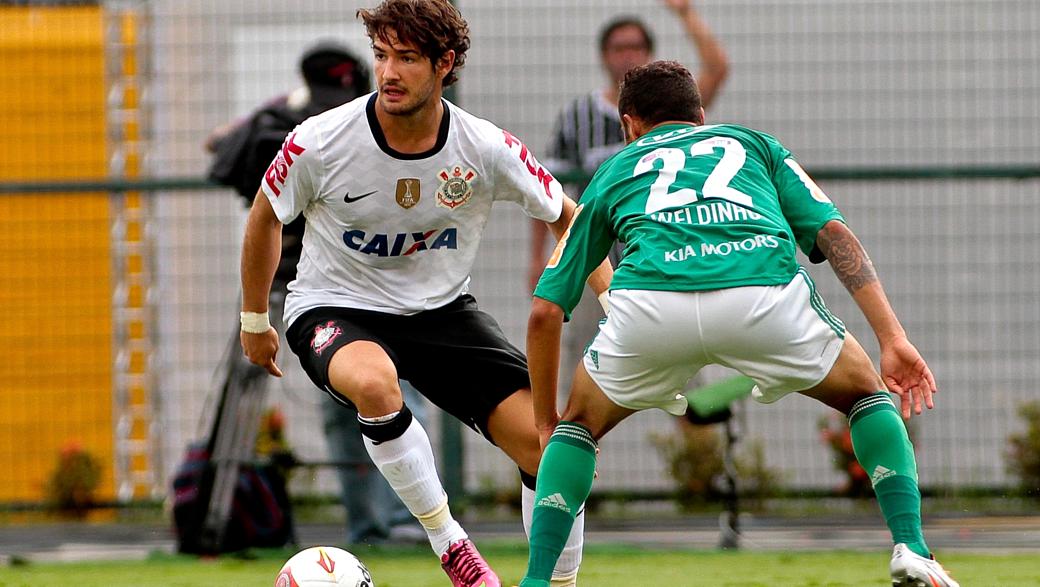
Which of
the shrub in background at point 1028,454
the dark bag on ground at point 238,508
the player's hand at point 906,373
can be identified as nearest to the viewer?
the player's hand at point 906,373

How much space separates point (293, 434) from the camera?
9289 millimetres

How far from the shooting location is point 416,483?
4.89 m

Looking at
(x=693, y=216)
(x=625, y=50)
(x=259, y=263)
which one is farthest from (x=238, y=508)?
(x=693, y=216)

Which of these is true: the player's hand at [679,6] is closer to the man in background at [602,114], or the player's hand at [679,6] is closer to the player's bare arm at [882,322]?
the man in background at [602,114]

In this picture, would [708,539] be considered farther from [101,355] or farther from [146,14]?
[146,14]

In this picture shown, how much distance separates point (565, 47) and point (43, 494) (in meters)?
3.95

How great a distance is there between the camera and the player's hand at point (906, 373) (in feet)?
13.9

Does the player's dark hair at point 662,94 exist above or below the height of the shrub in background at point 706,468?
above

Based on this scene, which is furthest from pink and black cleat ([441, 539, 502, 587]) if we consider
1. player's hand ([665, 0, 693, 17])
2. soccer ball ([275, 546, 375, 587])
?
player's hand ([665, 0, 693, 17])

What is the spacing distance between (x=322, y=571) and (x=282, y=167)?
50.2 inches

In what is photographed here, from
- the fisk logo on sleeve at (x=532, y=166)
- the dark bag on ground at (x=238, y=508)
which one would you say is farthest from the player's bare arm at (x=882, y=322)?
the dark bag on ground at (x=238, y=508)

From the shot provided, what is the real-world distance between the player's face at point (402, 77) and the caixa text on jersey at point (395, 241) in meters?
0.41

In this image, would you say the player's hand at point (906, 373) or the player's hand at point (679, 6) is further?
the player's hand at point (679, 6)

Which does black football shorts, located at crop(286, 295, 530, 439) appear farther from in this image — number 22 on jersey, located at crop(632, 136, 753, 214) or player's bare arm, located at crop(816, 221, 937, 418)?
player's bare arm, located at crop(816, 221, 937, 418)
